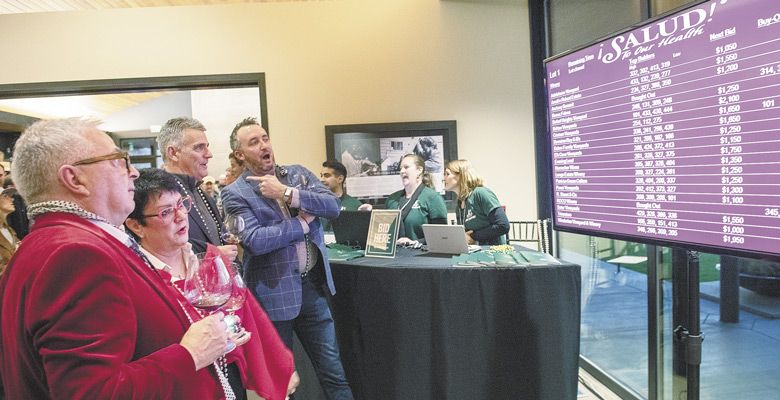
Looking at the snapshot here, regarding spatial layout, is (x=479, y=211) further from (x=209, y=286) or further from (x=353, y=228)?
(x=209, y=286)

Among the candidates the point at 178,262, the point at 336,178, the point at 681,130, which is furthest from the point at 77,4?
the point at 681,130

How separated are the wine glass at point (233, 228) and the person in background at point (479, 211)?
1632mm

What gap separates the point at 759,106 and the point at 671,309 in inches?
65.6

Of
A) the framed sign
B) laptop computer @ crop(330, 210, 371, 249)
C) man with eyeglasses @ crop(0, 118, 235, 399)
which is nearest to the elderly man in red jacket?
man with eyeglasses @ crop(0, 118, 235, 399)

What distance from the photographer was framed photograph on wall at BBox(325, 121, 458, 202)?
14.3 ft

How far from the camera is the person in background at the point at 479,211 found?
11.0 feet

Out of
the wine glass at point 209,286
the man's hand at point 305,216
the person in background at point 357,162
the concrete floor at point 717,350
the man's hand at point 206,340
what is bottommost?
the concrete floor at point 717,350

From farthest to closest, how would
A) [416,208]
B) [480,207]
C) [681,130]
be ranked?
[416,208] → [480,207] → [681,130]

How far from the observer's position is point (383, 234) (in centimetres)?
285

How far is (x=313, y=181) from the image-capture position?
8.50 ft

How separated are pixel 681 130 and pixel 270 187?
5.47ft

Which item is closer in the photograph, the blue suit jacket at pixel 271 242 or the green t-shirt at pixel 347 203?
the blue suit jacket at pixel 271 242

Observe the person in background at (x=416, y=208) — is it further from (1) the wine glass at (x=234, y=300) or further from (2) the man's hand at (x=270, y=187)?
(1) the wine glass at (x=234, y=300)

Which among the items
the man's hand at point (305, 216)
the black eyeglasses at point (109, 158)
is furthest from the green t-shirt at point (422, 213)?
the black eyeglasses at point (109, 158)
